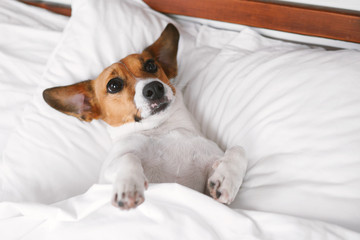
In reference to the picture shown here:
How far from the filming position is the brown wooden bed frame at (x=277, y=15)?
211cm

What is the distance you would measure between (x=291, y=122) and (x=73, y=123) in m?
1.36

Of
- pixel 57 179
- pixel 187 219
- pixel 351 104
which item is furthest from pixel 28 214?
pixel 351 104

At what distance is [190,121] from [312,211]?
3.18 ft

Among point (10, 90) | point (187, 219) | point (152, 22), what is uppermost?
point (152, 22)

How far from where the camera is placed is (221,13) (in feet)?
7.91

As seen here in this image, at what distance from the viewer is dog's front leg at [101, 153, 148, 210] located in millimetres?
1231

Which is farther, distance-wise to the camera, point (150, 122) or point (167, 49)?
point (167, 49)

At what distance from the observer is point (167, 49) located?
223 cm

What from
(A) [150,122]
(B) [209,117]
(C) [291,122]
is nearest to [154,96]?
(A) [150,122]

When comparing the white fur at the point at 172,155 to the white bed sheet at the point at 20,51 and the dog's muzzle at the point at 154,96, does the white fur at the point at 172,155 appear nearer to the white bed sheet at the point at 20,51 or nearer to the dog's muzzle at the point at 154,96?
the dog's muzzle at the point at 154,96

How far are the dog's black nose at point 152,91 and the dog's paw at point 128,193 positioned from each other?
0.66 meters

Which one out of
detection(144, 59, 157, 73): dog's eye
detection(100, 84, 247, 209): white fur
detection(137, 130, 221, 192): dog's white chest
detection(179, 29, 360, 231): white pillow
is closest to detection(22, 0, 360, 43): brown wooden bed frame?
detection(179, 29, 360, 231): white pillow

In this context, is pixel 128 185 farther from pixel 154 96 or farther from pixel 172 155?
pixel 154 96

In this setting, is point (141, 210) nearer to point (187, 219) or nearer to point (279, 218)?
point (187, 219)
